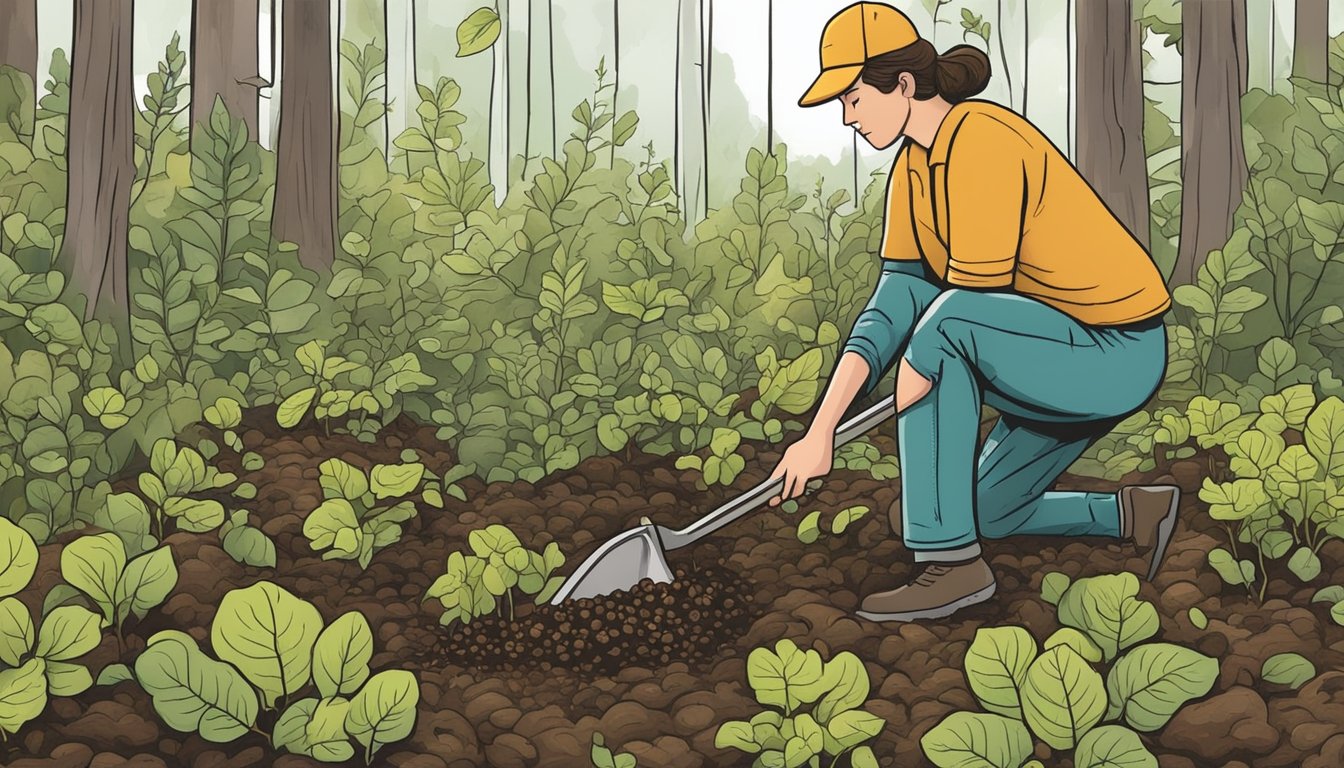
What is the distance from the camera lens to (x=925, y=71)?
5.17ft

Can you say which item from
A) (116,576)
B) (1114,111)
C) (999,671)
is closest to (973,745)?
(999,671)

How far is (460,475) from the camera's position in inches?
65.4

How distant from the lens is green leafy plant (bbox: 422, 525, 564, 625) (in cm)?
156

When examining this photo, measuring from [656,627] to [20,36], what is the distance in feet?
4.87

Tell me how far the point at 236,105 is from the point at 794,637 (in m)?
1.36

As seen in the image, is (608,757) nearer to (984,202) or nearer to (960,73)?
(984,202)

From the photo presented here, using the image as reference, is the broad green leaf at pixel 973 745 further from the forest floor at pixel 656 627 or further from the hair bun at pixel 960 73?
the hair bun at pixel 960 73

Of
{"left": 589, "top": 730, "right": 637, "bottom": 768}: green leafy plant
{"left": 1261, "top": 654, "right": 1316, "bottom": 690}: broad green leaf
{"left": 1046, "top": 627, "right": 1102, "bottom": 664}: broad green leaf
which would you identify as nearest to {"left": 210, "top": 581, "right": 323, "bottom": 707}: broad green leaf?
{"left": 589, "top": 730, "right": 637, "bottom": 768}: green leafy plant

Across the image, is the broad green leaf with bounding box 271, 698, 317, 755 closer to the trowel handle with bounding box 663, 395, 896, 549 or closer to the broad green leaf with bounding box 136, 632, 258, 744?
the broad green leaf with bounding box 136, 632, 258, 744

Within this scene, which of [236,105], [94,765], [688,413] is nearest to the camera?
[94,765]

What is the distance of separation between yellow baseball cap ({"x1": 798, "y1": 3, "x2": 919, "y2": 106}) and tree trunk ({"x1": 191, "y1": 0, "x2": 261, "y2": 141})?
102cm

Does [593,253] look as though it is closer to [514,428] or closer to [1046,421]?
[514,428]

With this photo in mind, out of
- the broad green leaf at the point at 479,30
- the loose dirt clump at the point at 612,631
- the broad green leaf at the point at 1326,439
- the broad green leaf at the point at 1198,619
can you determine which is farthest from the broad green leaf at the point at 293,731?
the broad green leaf at the point at 1326,439

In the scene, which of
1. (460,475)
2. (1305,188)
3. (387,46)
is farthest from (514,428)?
(1305,188)
